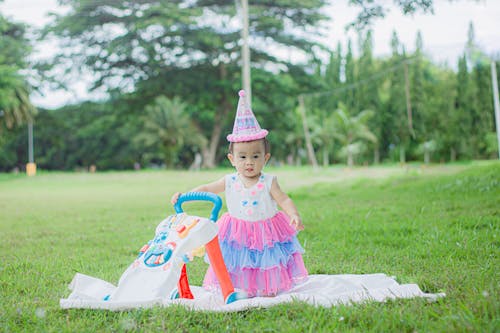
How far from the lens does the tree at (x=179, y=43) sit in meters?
21.1

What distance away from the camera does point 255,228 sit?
3328 millimetres

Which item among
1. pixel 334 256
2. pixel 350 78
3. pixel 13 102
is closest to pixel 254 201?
pixel 334 256

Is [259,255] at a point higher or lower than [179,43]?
lower

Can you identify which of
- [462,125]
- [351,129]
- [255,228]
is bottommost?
[255,228]

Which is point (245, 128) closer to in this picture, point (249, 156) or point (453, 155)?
point (249, 156)

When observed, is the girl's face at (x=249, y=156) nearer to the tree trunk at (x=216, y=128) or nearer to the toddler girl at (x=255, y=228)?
the toddler girl at (x=255, y=228)

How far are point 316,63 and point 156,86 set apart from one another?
800 centimetres

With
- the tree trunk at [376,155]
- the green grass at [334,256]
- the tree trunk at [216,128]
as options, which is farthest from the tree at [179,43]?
the green grass at [334,256]

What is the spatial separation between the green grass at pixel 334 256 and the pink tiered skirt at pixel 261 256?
501mm

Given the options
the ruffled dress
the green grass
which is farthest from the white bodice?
the green grass

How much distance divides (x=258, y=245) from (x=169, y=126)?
24.1 metres

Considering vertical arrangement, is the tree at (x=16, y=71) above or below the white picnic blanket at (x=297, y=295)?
above

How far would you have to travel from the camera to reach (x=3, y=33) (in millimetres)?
26328

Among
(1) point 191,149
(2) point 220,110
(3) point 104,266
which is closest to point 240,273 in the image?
(3) point 104,266
